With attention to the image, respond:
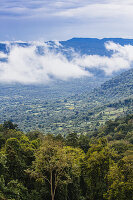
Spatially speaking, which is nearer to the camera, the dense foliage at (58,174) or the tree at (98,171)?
the dense foliage at (58,174)

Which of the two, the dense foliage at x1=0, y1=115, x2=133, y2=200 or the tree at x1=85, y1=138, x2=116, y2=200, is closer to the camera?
the dense foliage at x1=0, y1=115, x2=133, y2=200

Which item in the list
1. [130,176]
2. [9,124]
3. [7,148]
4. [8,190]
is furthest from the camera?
[9,124]

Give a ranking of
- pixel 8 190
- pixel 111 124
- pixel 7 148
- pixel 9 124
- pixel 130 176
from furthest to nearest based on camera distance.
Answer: pixel 111 124
pixel 9 124
pixel 7 148
pixel 130 176
pixel 8 190

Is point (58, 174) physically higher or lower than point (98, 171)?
higher

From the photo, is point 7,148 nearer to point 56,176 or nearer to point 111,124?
point 56,176

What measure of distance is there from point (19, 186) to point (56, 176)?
4.18 metres

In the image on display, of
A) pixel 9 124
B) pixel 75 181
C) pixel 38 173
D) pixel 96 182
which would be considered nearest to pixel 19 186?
pixel 38 173

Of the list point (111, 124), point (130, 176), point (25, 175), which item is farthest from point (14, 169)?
point (111, 124)

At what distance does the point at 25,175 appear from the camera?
91.2ft

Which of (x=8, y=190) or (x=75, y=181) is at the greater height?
(x=8, y=190)

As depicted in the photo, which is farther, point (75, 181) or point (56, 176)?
point (75, 181)

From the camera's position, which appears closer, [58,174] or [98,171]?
[58,174]

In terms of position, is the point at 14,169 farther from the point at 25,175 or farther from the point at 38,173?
the point at 38,173

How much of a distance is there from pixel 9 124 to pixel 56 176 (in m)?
52.8
